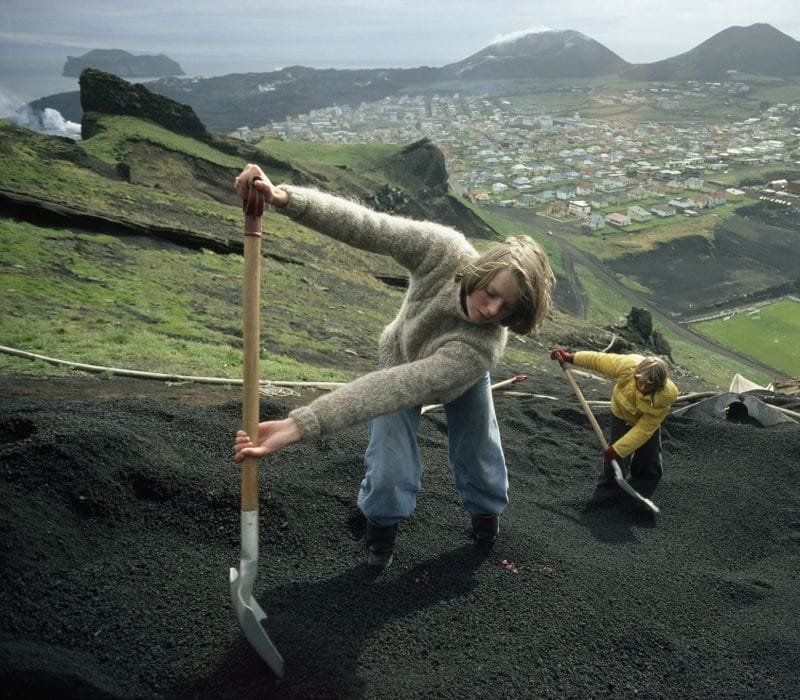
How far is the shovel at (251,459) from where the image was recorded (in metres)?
2.57

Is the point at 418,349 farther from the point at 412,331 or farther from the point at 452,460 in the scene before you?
the point at 452,460

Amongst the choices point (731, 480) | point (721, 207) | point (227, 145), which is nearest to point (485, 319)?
point (731, 480)

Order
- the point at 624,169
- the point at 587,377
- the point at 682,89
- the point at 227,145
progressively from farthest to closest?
the point at 682,89 < the point at 624,169 < the point at 227,145 < the point at 587,377

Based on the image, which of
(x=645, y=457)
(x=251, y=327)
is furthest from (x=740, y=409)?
(x=251, y=327)

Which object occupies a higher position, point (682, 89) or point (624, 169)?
point (682, 89)

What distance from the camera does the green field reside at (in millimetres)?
42344

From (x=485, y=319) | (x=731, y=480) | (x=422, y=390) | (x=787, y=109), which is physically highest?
(x=787, y=109)

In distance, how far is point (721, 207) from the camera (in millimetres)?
77125

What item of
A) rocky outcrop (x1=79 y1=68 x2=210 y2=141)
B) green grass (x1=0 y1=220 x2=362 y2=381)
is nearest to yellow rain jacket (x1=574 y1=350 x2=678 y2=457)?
green grass (x1=0 y1=220 x2=362 y2=381)

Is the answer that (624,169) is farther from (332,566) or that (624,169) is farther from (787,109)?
(332,566)

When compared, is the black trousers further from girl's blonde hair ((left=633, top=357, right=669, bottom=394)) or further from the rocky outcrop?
the rocky outcrop

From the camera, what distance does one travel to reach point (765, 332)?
154 ft

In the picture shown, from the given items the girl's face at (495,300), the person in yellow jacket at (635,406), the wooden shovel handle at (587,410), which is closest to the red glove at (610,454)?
the person in yellow jacket at (635,406)

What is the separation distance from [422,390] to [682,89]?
192141 mm
